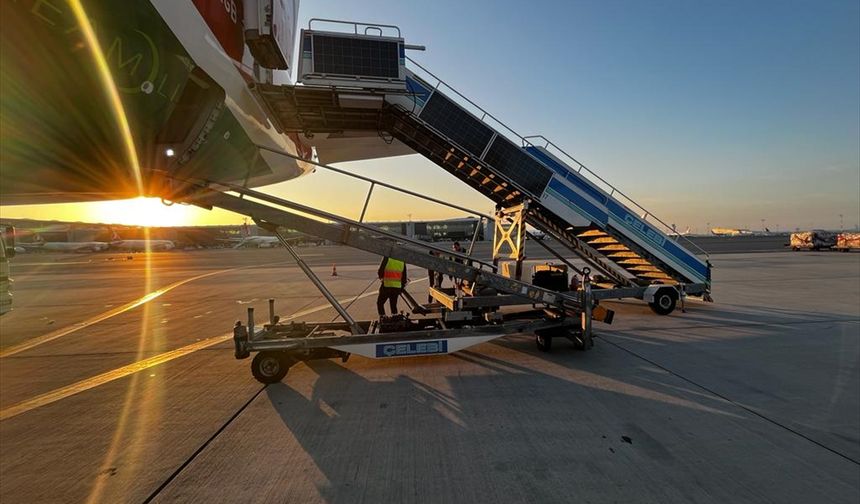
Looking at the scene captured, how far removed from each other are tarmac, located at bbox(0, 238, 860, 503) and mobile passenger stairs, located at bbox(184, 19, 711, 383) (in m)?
0.55

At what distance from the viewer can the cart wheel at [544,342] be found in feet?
20.3

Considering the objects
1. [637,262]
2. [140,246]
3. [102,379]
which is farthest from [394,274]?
[140,246]

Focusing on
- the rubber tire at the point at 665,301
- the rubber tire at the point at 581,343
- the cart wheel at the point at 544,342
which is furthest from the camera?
the rubber tire at the point at 665,301

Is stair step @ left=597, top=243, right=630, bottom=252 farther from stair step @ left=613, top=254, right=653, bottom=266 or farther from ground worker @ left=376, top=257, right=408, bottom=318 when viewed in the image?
ground worker @ left=376, top=257, right=408, bottom=318

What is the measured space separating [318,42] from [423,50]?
1.96 m

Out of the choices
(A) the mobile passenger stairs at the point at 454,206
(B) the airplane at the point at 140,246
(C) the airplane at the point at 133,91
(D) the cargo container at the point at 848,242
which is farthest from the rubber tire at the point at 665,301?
(B) the airplane at the point at 140,246

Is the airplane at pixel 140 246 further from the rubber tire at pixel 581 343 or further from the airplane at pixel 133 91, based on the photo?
the rubber tire at pixel 581 343

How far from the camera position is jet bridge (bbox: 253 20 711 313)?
6.68 meters

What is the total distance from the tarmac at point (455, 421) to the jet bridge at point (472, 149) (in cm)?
238

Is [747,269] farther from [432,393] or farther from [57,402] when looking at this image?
[57,402]

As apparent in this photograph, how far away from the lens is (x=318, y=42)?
21.7 ft

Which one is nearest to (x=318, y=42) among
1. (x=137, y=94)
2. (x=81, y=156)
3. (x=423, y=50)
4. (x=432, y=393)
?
(x=423, y=50)

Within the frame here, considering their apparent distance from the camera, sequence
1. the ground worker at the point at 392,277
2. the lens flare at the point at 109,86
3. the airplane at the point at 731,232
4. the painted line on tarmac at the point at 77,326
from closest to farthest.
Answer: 1. the lens flare at the point at 109,86
2. the painted line on tarmac at the point at 77,326
3. the ground worker at the point at 392,277
4. the airplane at the point at 731,232

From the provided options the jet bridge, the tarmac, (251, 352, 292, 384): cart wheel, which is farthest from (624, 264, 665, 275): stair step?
(251, 352, 292, 384): cart wheel
